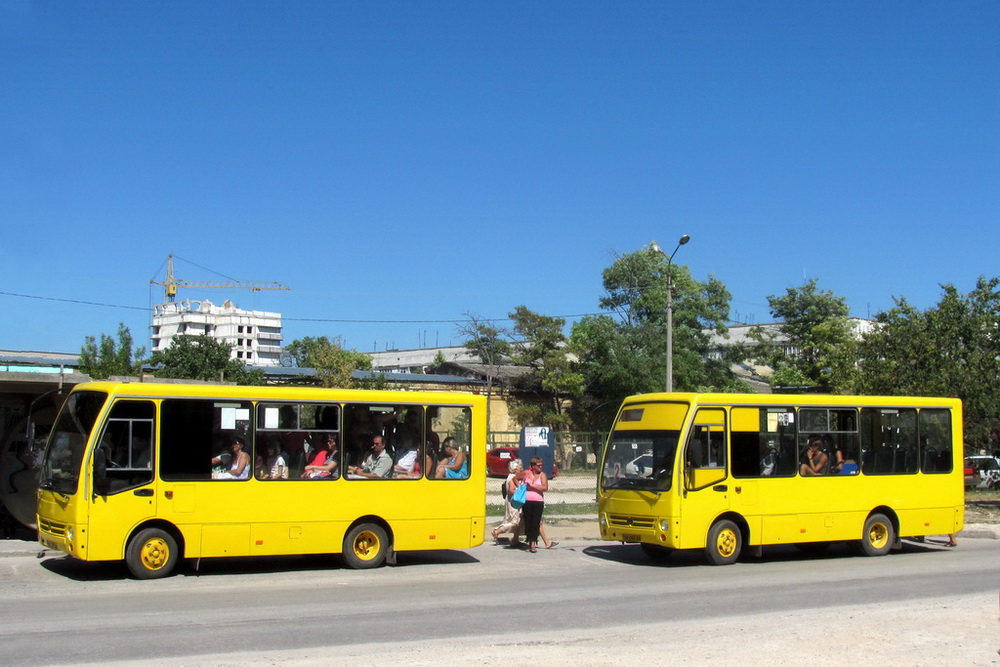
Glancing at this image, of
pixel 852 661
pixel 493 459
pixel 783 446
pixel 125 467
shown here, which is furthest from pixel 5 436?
pixel 493 459

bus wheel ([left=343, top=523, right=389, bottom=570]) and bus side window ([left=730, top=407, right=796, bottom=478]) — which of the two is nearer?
bus wheel ([left=343, top=523, right=389, bottom=570])

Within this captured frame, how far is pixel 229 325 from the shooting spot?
188 meters

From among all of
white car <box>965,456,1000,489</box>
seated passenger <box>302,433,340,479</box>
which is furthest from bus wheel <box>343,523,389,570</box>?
white car <box>965,456,1000,489</box>

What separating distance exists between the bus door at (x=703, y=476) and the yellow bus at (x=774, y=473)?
2cm

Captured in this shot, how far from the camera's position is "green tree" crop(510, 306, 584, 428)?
6284cm

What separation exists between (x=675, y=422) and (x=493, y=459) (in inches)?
892

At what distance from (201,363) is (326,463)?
44.7 m

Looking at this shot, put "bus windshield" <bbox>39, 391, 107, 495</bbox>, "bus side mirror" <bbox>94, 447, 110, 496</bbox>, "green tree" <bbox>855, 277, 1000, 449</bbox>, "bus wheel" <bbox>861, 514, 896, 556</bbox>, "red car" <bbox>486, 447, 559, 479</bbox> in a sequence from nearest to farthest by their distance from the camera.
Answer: "bus side mirror" <bbox>94, 447, 110, 496</bbox> < "bus windshield" <bbox>39, 391, 107, 495</bbox> < "bus wheel" <bbox>861, 514, 896, 556</bbox> < "green tree" <bbox>855, 277, 1000, 449</bbox> < "red car" <bbox>486, 447, 559, 479</bbox>

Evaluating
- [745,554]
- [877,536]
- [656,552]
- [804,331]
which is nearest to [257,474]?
[656,552]

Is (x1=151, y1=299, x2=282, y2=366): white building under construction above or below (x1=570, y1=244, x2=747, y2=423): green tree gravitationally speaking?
above

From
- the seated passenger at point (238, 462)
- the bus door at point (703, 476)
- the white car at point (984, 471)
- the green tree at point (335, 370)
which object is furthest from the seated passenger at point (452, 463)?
the green tree at point (335, 370)

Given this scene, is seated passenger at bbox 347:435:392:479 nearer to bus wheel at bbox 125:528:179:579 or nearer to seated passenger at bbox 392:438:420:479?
seated passenger at bbox 392:438:420:479

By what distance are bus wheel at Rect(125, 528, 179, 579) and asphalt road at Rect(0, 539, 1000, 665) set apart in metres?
0.24

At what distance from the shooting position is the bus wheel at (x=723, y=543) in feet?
53.2
